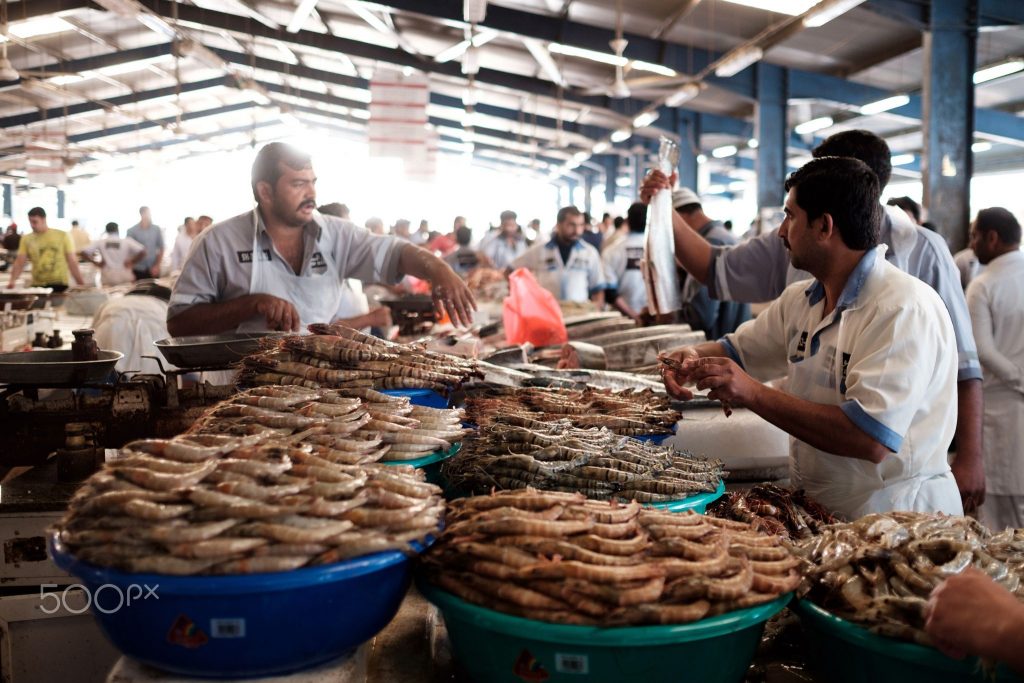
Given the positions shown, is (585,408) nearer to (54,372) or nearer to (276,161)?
(54,372)

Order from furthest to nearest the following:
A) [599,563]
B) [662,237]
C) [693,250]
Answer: [693,250] < [662,237] < [599,563]

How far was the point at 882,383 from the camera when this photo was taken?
258 cm

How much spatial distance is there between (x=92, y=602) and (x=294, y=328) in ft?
8.12

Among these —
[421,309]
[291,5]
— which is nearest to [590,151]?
[291,5]

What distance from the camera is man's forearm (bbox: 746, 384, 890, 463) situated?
8.63 ft

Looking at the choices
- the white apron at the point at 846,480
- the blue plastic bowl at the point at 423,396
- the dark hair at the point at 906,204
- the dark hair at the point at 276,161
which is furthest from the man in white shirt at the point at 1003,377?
the dark hair at the point at 276,161

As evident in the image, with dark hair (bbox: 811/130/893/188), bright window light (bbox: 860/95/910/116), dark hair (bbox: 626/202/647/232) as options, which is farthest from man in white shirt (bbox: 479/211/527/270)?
dark hair (bbox: 811/130/893/188)

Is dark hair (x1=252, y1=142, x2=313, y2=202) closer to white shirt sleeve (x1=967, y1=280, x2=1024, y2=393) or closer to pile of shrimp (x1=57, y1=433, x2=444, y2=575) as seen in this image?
pile of shrimp (x1=57, y1=433, x2=444, y2=575)

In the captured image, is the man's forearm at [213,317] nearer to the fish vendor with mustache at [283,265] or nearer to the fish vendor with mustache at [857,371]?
the fish vendor with mustache at [283,265]

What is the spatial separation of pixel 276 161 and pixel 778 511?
10.1 ft

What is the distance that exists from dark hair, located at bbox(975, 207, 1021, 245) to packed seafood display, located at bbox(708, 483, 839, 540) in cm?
417

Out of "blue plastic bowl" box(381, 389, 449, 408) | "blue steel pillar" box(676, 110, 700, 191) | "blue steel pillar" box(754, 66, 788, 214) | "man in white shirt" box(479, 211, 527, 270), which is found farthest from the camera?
"blue steel pillar" box(676, 110, 700, 191)

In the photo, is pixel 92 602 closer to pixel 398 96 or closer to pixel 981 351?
pixel 981 351

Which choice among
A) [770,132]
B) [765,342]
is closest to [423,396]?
[765,342]
